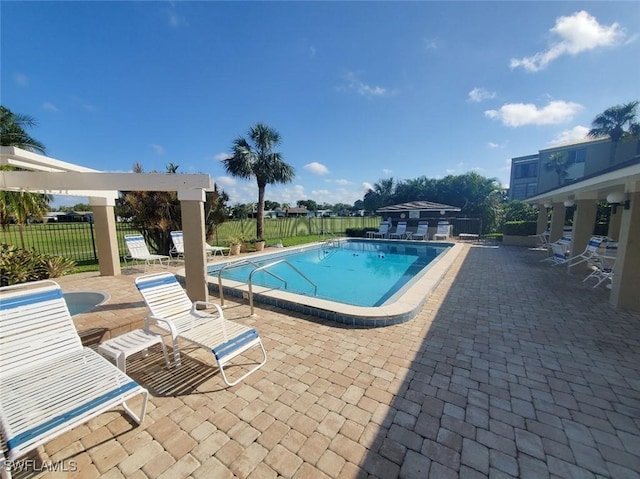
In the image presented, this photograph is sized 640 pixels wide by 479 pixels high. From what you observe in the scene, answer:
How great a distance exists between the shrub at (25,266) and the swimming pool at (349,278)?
4060 mm

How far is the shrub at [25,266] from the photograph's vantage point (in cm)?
630

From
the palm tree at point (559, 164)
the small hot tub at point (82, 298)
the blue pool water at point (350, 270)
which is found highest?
the palm tree at point (559, 164)

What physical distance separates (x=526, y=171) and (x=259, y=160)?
39.3m

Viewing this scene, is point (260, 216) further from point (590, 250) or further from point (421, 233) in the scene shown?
point (590, 250)

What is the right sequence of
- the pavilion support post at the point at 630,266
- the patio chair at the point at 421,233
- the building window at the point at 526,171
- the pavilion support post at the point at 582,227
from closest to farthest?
the pavilion support post at the point at 630,266
the pavilion support post at the point at 582,227
the patio chair at the point at 421,233
the building window at the point at 526,171

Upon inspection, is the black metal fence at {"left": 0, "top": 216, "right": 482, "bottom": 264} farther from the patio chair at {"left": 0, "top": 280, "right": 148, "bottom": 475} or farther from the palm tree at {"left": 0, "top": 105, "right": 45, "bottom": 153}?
the patio chair at {"left": 0, "top": 280, "right": 148, "bottom": 475}

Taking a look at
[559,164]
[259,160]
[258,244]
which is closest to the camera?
[258,244]

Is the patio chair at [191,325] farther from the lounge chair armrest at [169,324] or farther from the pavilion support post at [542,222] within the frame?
the pavilion support post at [542,222]

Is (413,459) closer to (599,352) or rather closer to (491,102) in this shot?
(599,352)

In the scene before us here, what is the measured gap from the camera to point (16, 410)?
1.88 meters

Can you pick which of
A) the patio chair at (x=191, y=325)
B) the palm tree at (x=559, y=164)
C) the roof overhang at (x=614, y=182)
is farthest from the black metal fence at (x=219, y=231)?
the palm tree at (x=559, y=164)

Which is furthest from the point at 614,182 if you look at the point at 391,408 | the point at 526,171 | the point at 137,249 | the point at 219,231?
the point at 526,171

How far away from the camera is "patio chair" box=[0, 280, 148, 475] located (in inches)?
69.1

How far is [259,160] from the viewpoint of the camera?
1505 cm
